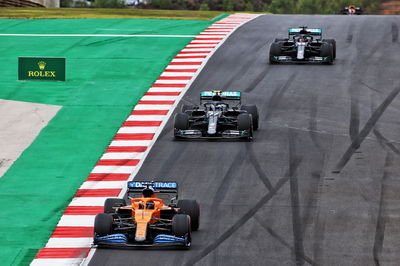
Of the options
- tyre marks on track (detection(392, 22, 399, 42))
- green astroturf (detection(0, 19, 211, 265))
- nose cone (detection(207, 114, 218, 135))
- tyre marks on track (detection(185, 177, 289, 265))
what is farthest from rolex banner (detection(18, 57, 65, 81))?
tyre marks on track (detection(392, 22, 399, 42))

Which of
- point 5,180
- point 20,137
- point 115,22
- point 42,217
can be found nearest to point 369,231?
point 42,217

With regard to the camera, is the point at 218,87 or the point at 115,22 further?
the point at 115,22

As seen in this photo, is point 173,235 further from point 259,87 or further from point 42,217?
point 259,87

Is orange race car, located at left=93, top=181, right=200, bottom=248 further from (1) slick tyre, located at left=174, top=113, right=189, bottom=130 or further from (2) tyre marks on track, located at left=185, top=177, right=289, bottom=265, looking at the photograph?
(1) slick tyre, located at left=174, top=113, right=189, bottom=130

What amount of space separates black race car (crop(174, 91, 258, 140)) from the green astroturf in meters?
2.55

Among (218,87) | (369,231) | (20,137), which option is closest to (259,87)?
(218,87)

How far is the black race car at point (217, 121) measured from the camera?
91.1 ft

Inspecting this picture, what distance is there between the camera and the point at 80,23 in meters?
47.6

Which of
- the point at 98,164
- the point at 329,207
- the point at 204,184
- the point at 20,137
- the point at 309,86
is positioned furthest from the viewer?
the point at 309,86

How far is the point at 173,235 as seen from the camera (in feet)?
64.1

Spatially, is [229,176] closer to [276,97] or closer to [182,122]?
[182,122]

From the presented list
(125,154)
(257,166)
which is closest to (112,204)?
(257,166)

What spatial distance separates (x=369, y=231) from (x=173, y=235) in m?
4.37

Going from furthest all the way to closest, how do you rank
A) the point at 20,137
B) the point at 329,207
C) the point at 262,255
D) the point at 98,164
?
the point at 20,137 < the point at 98,164 < the point at 329,207 < the point at 262,255
